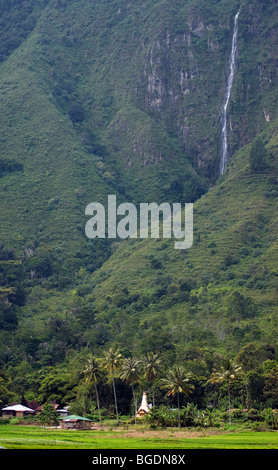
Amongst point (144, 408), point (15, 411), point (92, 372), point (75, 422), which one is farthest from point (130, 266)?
point (75, 422)

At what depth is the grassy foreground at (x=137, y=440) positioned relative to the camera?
51.8 meters

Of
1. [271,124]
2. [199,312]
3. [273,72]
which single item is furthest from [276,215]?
[273,72]

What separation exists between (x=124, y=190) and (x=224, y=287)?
2693 inches

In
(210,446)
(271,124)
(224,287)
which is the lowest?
(210,446)

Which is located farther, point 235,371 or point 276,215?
point 276,215

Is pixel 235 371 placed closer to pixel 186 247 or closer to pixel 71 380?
pixel 71 380

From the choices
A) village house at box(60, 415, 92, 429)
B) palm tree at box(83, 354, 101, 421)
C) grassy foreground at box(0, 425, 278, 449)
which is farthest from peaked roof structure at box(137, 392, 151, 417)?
grassy foreground at box(0, 425, 278, 449)

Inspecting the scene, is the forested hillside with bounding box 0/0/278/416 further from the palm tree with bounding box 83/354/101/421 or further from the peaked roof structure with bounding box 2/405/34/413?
the peaked roof structure with bounding box 2/405/34/413

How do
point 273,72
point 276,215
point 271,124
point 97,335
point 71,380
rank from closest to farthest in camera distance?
point 71,380 → point 97,335 → point 276,215 → point 271,124 → point 273,72

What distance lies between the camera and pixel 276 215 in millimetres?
146500

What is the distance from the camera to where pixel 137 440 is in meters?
57.9

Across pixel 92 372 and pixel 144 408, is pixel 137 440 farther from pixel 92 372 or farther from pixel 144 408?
pixel 92 372

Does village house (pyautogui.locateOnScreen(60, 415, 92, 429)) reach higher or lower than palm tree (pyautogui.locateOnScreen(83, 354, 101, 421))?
lower

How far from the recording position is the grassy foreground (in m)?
51.8
